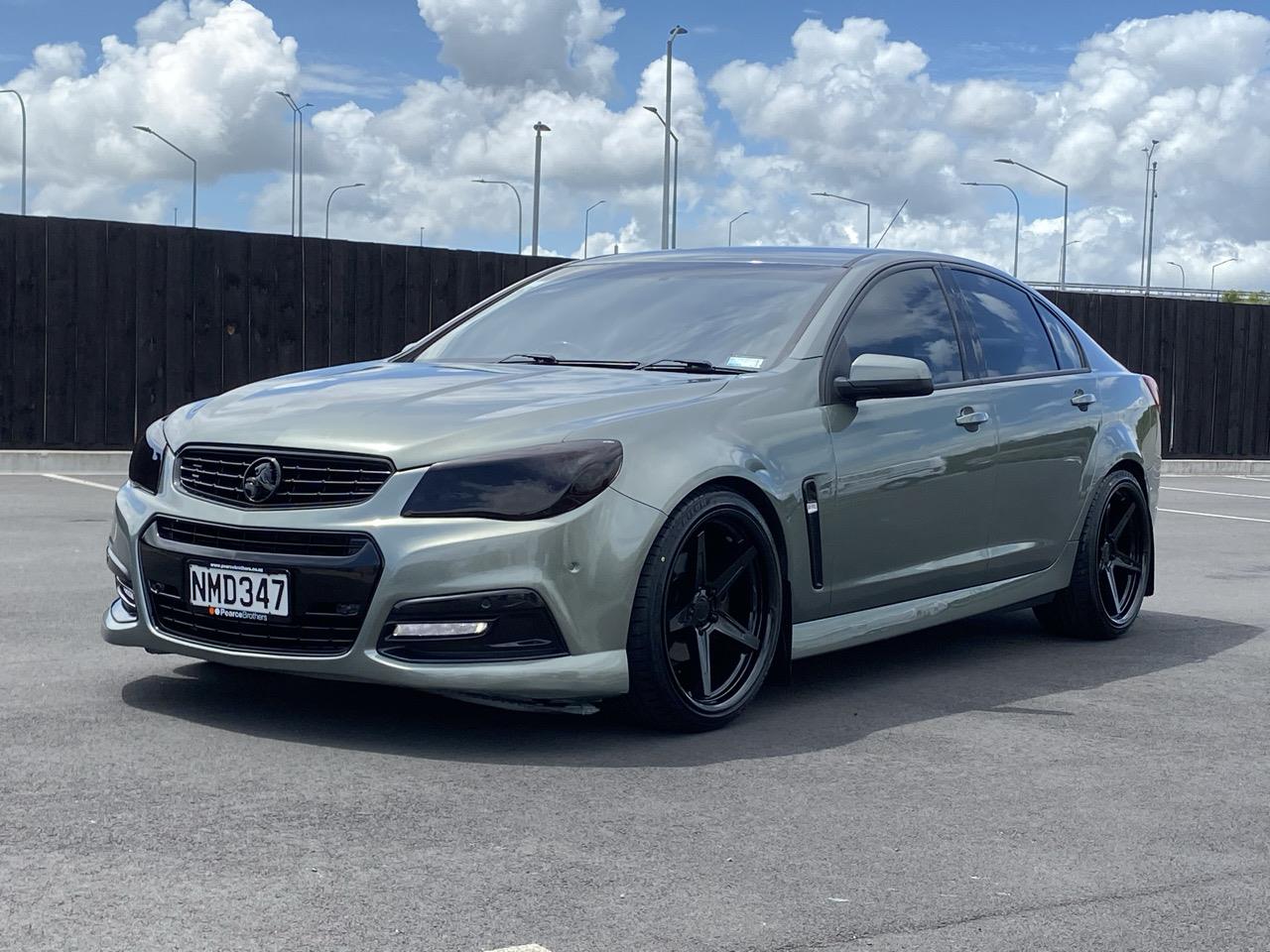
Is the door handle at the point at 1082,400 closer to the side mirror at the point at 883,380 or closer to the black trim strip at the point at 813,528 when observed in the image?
the side mirror at the point at 883,380

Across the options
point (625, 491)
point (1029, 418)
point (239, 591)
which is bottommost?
point (239, 591)

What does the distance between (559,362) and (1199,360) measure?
62.0ft

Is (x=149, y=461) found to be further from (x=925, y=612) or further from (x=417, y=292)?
(x=417, y=292)

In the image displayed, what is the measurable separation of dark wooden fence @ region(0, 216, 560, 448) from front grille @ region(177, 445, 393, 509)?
11.5 meters

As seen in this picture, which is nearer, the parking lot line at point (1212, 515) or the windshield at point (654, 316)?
the windshield at point (654, 316)

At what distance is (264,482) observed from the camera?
487 centimetres

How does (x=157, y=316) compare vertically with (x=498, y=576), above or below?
above

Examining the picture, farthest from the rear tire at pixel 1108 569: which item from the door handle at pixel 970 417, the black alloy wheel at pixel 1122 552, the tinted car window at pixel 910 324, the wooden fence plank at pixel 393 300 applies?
the wooden fence plank at pixel 393 300

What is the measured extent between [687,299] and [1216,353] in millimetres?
18792

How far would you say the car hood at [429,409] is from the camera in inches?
191

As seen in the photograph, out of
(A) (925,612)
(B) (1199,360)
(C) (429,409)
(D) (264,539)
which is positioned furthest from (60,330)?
(B) (1199,360)

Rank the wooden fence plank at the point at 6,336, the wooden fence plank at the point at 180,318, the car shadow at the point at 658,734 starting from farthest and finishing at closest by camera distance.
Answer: the wooden fence plank at the point at 180,318, the wooden fence plank at the point at 6,336, the car shadow at the point at 658,734

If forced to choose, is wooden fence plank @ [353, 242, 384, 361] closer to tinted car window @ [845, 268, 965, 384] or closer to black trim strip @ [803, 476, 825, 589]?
tinted car window @ [845, 268, 965, 384]

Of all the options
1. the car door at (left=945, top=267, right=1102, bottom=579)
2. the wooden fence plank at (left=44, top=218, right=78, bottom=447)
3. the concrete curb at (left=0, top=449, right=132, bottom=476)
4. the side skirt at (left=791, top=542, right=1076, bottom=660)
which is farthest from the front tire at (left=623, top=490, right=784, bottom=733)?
the wooden fence plank at (left=44, top=218, right=78, bottom=447)
